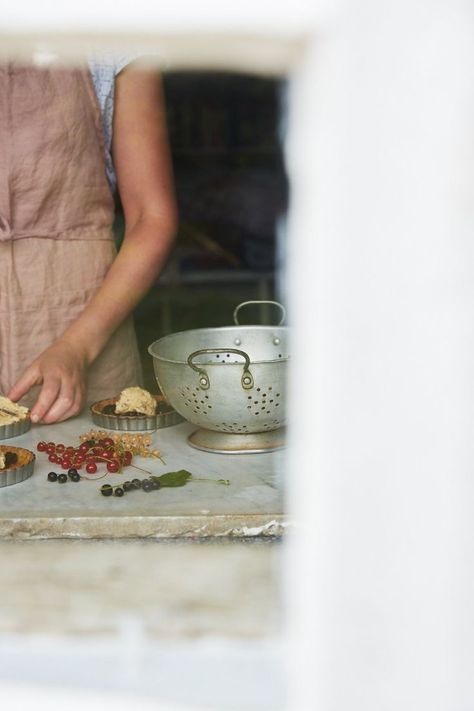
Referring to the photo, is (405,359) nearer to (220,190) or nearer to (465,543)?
(465,543)

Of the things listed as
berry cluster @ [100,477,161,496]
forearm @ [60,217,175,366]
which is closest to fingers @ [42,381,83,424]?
forearm @ [60,217,175,366]

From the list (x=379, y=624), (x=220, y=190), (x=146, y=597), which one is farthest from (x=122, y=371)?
(x=220, y=190)

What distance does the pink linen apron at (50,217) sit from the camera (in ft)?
7.06

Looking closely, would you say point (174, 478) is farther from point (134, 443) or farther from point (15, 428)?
point (15, 428)

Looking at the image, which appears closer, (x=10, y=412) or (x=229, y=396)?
(x=229, y=396)

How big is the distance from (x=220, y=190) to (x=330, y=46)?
5.10 m

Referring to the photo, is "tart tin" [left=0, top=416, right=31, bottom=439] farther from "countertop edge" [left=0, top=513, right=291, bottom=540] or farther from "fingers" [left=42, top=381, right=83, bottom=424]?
"countertop edge" [left=0, top=513, right=291, bottom=540]

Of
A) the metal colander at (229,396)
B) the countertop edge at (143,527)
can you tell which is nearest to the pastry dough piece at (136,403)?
the metal colander at (229,396)

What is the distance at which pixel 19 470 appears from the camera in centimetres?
140

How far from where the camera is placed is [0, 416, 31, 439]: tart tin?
1679 mm

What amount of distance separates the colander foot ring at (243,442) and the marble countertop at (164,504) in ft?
0.04

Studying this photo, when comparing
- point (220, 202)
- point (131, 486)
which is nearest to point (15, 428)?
point (131, 486)

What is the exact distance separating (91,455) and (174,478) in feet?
0.59

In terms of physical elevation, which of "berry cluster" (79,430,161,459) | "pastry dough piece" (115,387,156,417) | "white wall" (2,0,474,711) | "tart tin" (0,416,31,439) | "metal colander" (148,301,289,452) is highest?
"white wall" (2,0,474,711)
